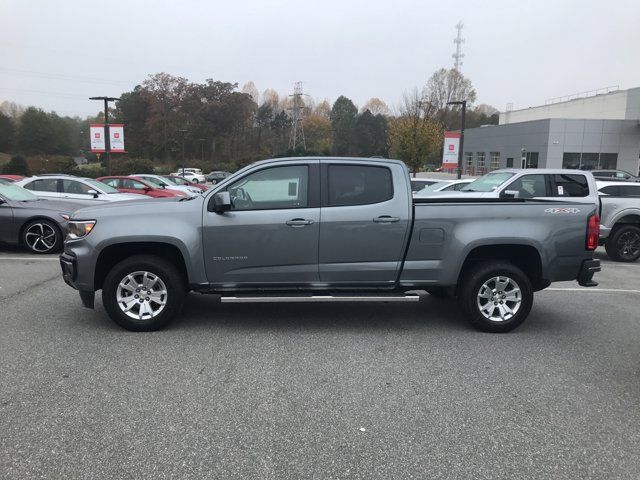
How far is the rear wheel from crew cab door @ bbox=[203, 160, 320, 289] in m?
6.46

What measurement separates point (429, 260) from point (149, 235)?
117 inches

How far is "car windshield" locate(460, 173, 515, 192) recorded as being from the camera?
11336mm

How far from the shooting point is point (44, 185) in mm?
13992

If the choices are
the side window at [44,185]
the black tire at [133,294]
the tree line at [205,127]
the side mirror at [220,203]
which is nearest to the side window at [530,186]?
the side mirror at [220,203]

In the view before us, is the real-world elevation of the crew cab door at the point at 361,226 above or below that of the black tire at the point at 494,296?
above

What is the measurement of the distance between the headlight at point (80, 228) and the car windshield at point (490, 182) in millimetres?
8471

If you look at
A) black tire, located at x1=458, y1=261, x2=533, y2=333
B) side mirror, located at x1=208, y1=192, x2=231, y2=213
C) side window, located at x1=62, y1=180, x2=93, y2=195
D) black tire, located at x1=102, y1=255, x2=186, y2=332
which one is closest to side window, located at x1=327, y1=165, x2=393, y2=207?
side mirror, located at x1=208, y1=192, x2=231, y2=213

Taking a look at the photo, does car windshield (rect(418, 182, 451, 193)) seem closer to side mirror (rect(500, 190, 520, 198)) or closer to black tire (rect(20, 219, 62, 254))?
side mirror (rect(500, 190, 520, 198))

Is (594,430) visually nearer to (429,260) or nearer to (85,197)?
(429,260)

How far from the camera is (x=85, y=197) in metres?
13.7

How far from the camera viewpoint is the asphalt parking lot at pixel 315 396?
125 inches

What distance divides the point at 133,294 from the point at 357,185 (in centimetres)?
268

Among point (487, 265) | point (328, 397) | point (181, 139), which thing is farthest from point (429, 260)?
point (181, 139)

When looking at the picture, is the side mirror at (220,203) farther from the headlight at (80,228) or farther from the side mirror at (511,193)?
the side mirror at (511,193)
